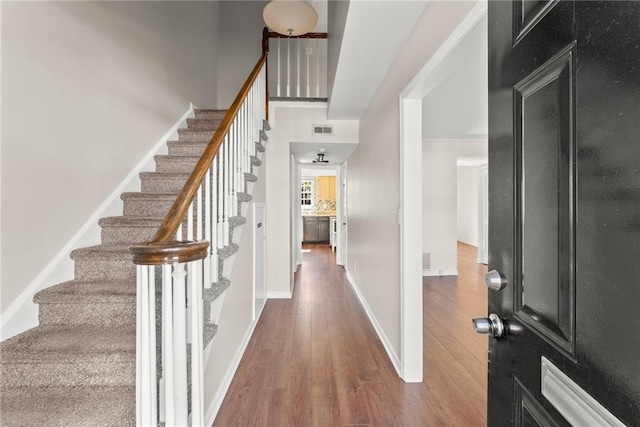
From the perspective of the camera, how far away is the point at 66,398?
1365 millimetres

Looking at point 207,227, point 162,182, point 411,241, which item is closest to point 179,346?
point 207,227

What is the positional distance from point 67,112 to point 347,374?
2684 millimetres

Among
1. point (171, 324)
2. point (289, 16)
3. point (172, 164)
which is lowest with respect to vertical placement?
point (171, 324)

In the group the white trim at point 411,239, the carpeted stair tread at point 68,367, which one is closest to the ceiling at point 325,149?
the white trim at point 411,239

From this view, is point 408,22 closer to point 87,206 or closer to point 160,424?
point 160,424

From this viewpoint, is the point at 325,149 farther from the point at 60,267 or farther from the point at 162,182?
the point at 60,267

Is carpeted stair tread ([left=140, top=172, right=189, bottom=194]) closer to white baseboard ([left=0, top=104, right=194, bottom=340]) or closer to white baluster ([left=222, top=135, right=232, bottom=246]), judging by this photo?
white baseboard ([left=0, top=104, right=194, bottom=340])

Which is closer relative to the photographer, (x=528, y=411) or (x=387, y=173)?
(x=528, y=411)

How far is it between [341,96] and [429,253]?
136 inches

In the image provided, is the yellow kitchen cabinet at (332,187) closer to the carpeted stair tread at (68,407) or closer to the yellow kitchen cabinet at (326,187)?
the yellow kitchen cabinet at (326,187)

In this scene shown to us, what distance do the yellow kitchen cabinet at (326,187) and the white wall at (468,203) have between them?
3986mm

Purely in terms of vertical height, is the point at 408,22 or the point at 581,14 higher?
the point at 408,22

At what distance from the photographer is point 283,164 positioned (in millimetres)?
4113

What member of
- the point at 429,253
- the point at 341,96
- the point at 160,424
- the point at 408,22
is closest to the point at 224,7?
the point at 341,96
